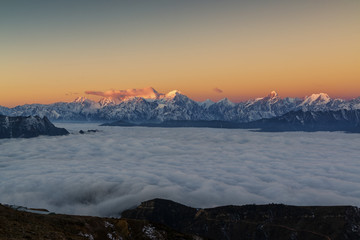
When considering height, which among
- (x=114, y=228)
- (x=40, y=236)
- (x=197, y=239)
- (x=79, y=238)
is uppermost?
(x=40, y=236)

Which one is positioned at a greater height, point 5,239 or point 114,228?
point 5,239

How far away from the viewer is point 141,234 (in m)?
104

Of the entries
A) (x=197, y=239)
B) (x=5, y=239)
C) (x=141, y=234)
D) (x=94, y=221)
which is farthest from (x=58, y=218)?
(x=197, y=239)

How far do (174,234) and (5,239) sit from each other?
6295 centimetres

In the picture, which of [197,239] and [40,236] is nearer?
[40,236]

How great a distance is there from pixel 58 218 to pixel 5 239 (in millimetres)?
40005

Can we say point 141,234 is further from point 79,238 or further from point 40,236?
point 40,236

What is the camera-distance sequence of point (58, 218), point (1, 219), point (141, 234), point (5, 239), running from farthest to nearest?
point (141, 234) → point (58, 218) → point (1, 219) → point (5, 239)

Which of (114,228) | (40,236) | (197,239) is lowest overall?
(197,239)

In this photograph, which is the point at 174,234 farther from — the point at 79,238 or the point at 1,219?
the point at 1,219

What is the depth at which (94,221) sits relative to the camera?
10044 cm

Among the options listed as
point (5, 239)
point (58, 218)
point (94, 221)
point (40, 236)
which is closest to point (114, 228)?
point (94, 221)

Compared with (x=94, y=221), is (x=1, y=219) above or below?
above

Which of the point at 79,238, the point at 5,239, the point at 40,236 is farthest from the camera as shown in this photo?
the point at 79,238
